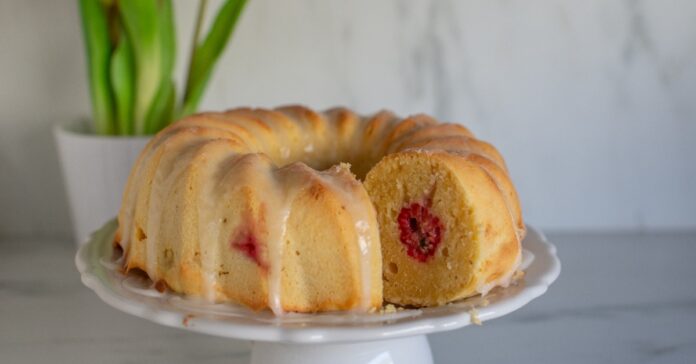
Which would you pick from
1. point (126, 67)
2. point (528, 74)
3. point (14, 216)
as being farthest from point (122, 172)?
point (528, 74)

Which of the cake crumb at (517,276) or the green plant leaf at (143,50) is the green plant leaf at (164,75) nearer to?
the green plant leaf at (143,50)

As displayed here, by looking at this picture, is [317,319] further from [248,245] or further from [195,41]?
[195,41]

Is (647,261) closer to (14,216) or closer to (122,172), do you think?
(122,172)

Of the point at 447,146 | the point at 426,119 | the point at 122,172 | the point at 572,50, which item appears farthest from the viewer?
the point at 572,50

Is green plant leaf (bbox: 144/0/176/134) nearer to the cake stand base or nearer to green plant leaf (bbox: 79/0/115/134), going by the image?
green plant leaf (bbox: 79/0/115/134)

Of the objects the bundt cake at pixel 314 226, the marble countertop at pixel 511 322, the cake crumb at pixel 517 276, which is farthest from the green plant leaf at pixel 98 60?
the cake crumb at pixel 517 276

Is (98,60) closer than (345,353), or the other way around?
(345,353)

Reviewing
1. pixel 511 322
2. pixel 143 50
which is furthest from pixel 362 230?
pixel 143 50

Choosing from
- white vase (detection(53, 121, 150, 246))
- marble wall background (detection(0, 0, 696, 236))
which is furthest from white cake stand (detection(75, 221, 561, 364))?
marble wall background (detection(0, 0, 696, 236))
